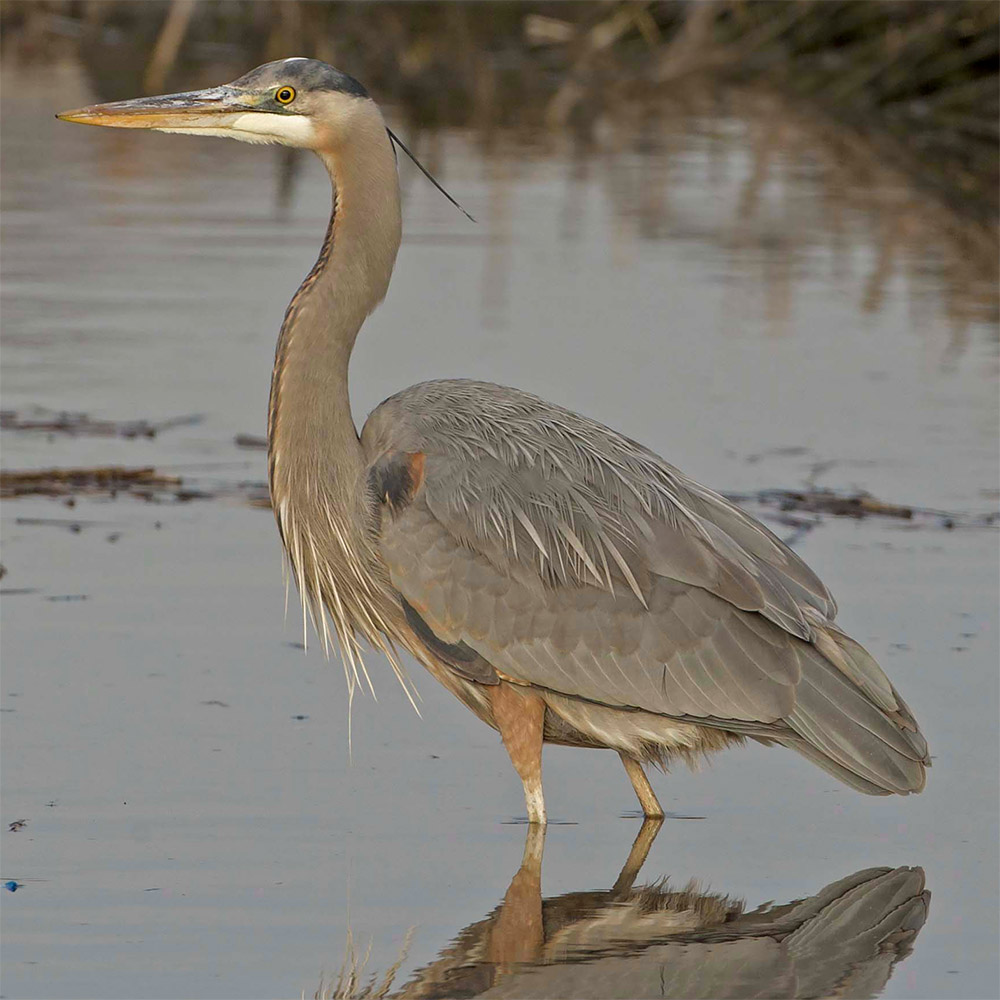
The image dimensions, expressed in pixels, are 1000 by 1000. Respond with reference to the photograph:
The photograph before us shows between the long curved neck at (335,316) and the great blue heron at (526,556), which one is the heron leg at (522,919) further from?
the long curved neck at (335,316)

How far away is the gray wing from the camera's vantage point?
16.9ft

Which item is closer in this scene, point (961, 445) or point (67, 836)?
point (67, 836)

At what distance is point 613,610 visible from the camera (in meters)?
5.33

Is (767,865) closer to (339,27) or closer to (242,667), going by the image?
(242,667)

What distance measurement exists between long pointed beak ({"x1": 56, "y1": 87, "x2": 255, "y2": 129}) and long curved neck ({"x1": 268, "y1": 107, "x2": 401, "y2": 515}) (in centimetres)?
31

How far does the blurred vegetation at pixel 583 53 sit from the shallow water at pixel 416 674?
5.10 m

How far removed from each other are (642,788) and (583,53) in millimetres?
20092

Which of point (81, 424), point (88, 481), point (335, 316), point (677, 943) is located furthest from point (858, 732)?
point (81, 424)

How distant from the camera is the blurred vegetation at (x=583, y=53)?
20922mm

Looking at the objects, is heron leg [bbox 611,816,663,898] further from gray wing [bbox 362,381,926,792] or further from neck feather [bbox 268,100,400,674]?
neck feather [bbox 268,100,400,674]

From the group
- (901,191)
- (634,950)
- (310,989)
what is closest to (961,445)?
(634,950)

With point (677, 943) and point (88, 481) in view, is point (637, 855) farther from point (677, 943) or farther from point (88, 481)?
point (88, 481)

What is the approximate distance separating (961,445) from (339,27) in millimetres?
18492

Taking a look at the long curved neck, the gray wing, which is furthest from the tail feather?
the long curved neck
